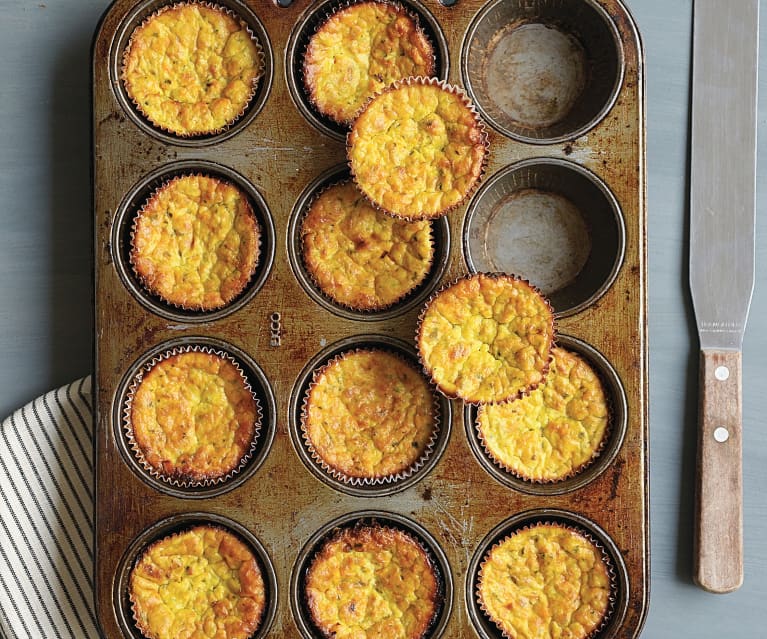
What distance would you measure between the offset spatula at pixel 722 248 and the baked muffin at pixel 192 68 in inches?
82.9

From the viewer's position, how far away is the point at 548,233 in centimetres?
339

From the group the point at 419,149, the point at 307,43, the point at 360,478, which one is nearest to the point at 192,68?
the point at 307,43

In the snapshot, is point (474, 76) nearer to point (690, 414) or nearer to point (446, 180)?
point (446, 180)

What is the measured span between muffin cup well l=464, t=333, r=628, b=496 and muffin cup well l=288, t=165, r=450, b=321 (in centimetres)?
53

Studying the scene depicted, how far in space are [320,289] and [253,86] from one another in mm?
951

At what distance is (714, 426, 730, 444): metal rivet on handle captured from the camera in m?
3.42

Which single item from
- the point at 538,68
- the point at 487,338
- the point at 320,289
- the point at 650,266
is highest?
the point at 538,68

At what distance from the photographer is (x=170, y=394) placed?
10.4ft

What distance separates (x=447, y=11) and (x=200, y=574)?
265cm

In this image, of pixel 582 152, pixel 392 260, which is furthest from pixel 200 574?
pixel 582 152

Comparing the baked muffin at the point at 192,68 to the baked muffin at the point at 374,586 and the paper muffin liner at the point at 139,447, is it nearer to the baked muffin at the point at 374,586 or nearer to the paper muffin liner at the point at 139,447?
the paper muffin liner at the point at 139,447

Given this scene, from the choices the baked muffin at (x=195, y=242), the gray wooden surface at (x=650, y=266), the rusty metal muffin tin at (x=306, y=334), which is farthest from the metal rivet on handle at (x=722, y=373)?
the baked muffin at (x=195, y=242)

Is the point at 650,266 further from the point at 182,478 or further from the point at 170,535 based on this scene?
the point at 170,535

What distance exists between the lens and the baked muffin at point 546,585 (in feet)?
10.1
